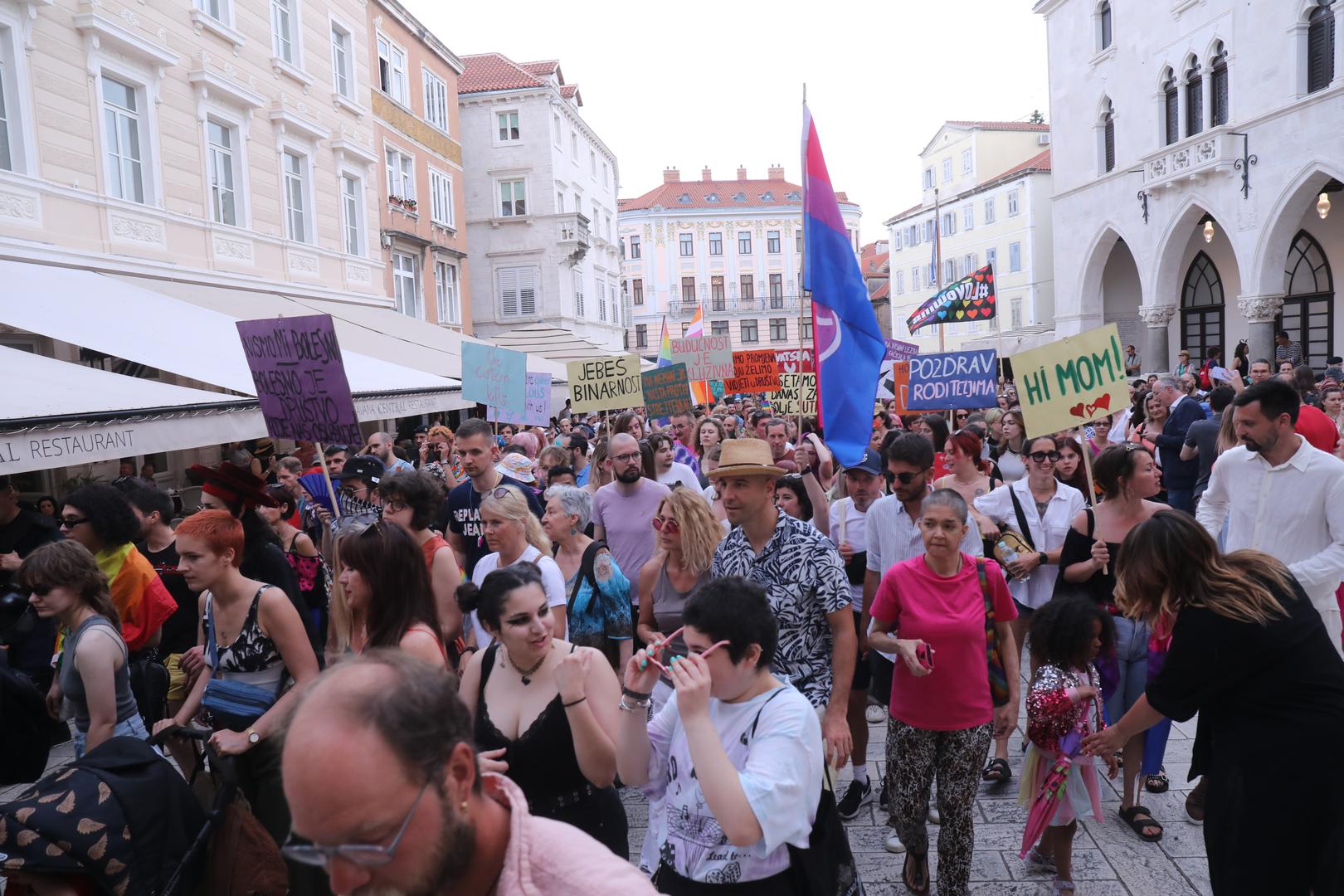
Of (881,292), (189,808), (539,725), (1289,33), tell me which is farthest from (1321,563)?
(881,292)

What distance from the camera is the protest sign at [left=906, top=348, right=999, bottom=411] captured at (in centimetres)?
1123

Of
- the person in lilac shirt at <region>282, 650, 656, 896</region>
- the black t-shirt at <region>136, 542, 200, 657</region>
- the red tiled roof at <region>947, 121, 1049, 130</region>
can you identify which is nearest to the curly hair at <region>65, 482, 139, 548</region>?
the black t-shirt at <region>136, 542, 200, 657</region>

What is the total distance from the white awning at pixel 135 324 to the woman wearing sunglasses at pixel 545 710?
26.4 ft

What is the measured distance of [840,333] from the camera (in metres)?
5.70

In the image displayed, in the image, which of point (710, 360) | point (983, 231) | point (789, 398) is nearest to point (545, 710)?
point (710, 360)

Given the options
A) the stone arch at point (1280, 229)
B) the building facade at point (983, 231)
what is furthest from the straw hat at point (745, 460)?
the building facade at point (983, 231)

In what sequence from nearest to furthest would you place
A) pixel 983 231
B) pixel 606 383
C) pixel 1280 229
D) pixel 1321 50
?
pixel 606 383 → pixel 1321 50 → pixel 1280 229 → pixel 983 231

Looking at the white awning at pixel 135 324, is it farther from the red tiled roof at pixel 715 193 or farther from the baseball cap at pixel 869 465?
the red tiled roof at pixel 715 193

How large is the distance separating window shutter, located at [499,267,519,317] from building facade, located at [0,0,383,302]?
15.8m

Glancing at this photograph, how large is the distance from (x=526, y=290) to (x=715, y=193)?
4512cm

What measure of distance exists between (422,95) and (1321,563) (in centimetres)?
2801

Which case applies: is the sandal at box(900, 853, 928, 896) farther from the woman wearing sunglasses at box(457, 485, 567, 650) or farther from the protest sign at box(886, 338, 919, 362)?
the protest sign at box(886, 338, 919, 362)

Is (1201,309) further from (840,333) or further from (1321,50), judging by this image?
(840,333)

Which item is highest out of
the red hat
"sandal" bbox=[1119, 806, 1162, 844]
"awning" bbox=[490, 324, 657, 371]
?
"awning" bbox=[490, 324, 657, 371]
